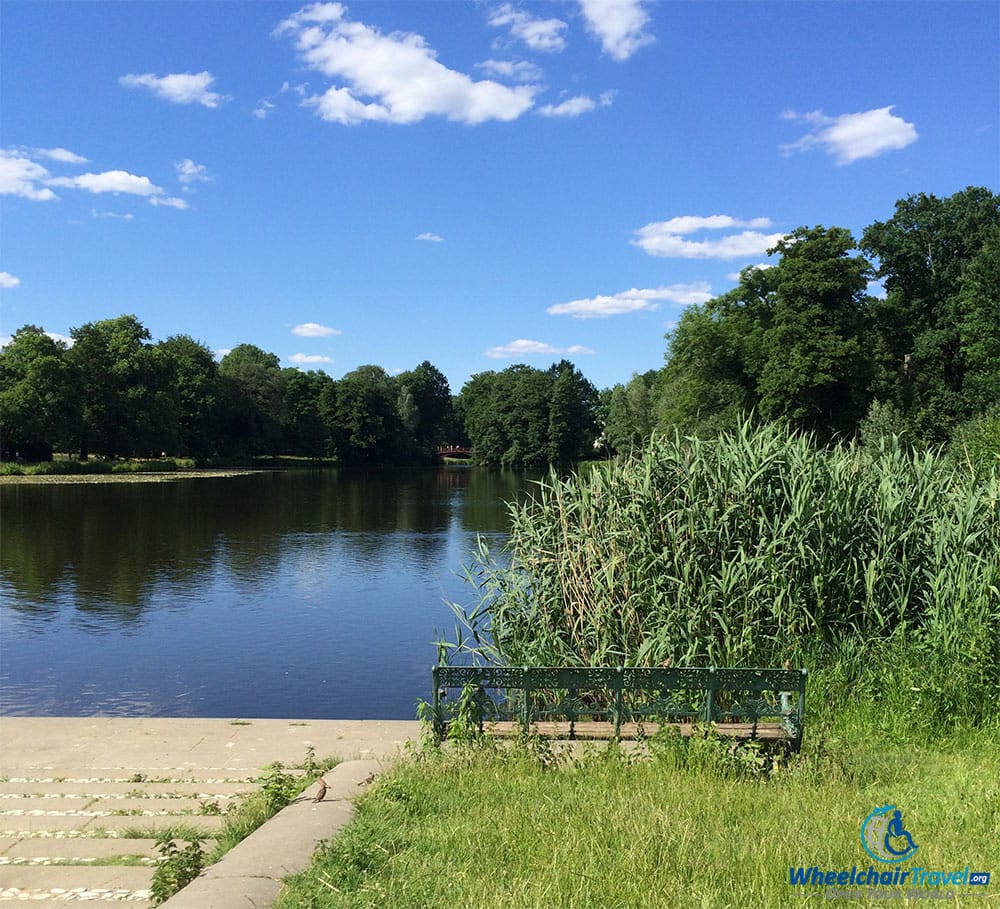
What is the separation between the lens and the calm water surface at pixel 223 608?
41.5ft

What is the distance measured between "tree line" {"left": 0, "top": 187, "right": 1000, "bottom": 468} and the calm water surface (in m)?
5.07

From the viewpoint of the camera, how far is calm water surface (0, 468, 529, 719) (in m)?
12.7

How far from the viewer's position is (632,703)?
250 inches

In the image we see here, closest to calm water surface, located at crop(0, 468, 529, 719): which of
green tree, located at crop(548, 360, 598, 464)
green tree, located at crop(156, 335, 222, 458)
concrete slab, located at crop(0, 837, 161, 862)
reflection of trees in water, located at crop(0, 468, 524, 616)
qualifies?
reflection of trees in water, located at crop(0, 468, 524, 616)

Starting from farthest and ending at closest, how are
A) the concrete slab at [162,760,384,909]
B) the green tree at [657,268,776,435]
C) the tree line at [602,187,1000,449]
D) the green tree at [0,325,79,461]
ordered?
the green tree at [0,325,79,461], the green tree at [657,268,776,435], the tree line at [602,187,1000,449], the concrete slab at [162,760,384,909]

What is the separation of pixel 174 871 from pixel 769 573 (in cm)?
580

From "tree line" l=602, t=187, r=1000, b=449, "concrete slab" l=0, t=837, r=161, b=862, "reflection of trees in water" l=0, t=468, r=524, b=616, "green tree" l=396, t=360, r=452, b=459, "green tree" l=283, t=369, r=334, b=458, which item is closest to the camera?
"concrete slab" l=0, t=837, r=161, b=862

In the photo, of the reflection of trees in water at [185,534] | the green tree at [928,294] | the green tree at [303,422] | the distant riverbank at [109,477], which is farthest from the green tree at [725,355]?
the green tree at [303,422]

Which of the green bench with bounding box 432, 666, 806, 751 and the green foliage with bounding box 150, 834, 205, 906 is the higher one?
the green bench with bounding box 432, 666, 806, 751

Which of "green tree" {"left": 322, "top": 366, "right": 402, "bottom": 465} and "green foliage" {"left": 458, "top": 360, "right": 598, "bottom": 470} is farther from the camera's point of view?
"green tree" {"left": 322, "top": 366, "right": 402, "bottom": 465}

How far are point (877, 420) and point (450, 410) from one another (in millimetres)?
96298

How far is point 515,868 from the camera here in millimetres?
3963

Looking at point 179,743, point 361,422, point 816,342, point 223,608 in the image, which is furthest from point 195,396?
point 179,743

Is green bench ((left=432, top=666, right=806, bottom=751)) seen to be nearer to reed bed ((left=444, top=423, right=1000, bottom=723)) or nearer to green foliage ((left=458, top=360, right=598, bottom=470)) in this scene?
reed bed ((left=444, top=423, right=1000, bottom=723))
